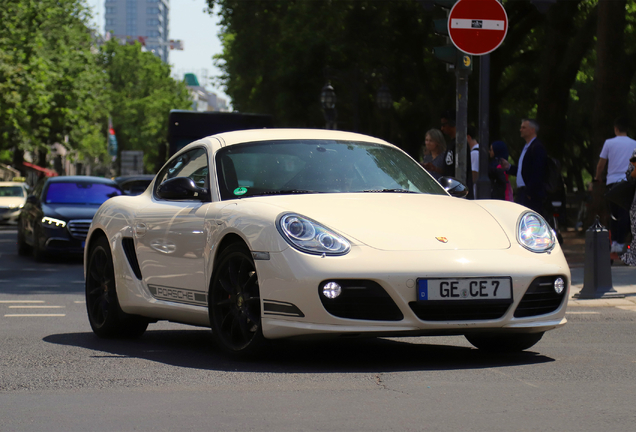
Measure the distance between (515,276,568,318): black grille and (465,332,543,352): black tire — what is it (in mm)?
300

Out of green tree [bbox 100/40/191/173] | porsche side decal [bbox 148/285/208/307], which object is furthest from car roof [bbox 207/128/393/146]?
green tree [bbox 100/40/191/173]

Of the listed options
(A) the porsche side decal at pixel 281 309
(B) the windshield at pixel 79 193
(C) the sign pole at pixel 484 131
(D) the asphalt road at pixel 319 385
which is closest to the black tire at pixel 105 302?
(D) the asphalt road at pixel 319 385

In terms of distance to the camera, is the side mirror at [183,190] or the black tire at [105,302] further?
the black tire at [105,302]

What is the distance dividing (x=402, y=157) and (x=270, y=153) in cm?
102

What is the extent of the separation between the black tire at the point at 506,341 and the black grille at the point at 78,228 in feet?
39.6

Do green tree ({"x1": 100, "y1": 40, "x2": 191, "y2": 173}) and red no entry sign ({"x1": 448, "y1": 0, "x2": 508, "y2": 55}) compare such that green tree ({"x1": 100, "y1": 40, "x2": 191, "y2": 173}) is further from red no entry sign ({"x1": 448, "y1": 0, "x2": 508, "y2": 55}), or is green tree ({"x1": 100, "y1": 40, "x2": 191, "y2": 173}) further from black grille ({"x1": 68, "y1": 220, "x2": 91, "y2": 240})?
red no entry sign ({"x1": 448, "y1": 0, "x2": 508, "y2": 55})

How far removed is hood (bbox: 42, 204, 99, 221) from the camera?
59.0ft

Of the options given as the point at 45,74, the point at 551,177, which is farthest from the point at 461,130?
the point at 45,74

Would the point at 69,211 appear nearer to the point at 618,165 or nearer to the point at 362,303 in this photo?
the point at 618,165

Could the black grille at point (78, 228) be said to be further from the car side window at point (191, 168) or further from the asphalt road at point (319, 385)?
the car side window at point (191, 168)

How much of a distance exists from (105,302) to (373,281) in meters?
2.86

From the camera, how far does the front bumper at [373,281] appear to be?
5.73 m

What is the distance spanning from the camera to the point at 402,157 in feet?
24.3

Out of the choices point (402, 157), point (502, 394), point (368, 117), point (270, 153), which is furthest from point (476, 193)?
point (368, 117)
